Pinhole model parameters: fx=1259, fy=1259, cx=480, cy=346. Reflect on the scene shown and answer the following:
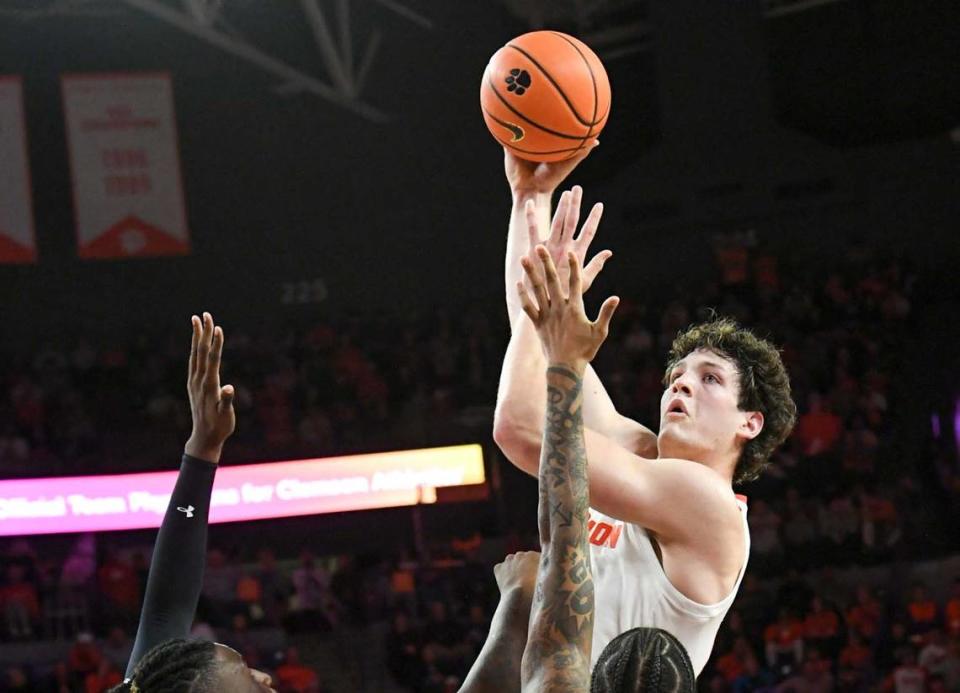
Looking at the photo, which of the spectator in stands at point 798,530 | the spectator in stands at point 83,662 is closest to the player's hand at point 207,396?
the spectator in stands at point 83,662

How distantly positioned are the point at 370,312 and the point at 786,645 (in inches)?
280

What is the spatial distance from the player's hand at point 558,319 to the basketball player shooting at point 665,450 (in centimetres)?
10

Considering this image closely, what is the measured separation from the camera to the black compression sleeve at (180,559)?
7.73 feet

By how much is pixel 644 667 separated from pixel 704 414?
113 cm

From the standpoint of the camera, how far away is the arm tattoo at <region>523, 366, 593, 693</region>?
72.1 inches

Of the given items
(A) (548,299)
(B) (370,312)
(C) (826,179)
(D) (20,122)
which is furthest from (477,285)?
(A) (548,299)

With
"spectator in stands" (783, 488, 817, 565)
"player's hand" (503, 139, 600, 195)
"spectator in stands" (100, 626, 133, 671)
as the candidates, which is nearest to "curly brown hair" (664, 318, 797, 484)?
"player's hand" (503, 139, 600, 195)

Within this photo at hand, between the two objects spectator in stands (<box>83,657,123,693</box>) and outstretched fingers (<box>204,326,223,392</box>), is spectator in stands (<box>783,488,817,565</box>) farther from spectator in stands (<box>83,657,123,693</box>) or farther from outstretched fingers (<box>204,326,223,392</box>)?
outstretched fingers (<box>204,326,223,392</box>)

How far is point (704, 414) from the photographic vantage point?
2.81 m

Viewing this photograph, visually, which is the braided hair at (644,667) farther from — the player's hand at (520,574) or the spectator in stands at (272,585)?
the spectator in stands at (272,585)

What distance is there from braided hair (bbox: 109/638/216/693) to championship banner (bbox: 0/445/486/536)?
8.80 m

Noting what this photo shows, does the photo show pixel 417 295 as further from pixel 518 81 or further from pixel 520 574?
pixel 520 574

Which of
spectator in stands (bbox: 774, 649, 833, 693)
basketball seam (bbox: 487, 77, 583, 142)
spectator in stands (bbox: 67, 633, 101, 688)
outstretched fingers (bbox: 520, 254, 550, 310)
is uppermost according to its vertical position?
basketball seam (bbox: 487, 77, 583, 142)

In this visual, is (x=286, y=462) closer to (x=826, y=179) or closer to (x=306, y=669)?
(x=306, y=669)
